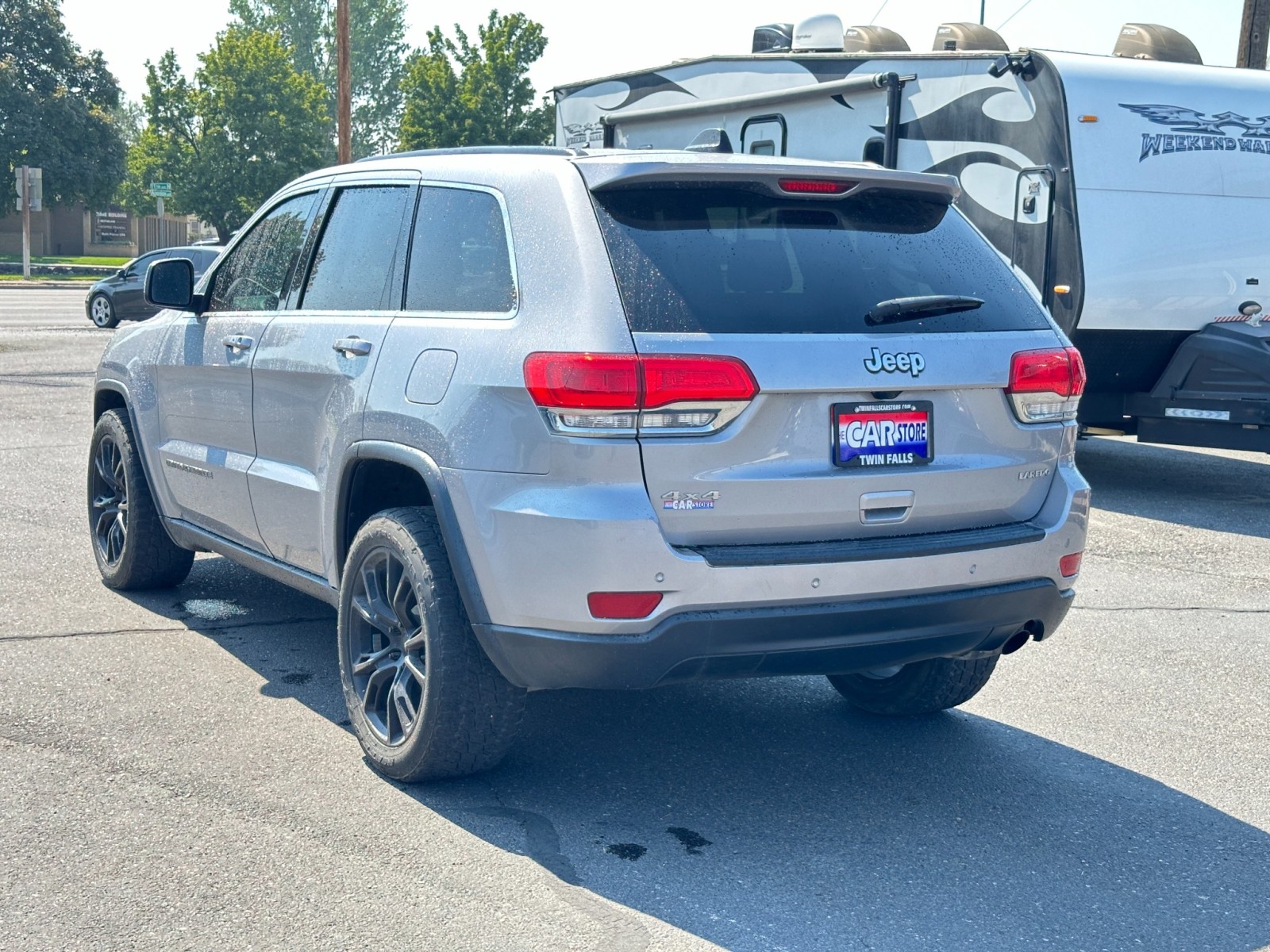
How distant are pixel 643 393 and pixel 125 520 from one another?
365cm

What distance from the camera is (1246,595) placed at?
287 inches

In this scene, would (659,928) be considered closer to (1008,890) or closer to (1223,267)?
(1008,890)

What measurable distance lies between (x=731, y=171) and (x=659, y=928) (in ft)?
6.49

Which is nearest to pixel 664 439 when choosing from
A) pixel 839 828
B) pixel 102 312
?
pixel 839 828

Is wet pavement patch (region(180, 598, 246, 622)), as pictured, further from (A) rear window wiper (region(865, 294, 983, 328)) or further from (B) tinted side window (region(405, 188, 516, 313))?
(A) rear window wiper (region(865, 294, 983, 328))

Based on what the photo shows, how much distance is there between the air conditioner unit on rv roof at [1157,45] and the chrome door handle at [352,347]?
27.5ft

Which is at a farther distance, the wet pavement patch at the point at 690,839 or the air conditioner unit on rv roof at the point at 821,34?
the air conditioner unit on rv roof at the point at 821,34

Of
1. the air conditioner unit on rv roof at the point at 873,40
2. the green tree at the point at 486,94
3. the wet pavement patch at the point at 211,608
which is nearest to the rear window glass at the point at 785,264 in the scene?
the wet pavement patch at the point at 211,608

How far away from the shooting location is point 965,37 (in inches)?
452

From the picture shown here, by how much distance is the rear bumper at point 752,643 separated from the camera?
374cm

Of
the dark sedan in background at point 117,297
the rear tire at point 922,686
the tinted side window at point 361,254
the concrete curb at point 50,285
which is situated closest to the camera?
the tinted side window at point 361,254

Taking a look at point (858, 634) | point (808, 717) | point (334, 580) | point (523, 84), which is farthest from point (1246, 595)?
point (523, 84)

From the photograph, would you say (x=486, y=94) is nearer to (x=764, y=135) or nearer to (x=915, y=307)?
(x=764, y=135)

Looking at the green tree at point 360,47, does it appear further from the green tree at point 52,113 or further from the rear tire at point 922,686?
the rear tire at point 922,686
